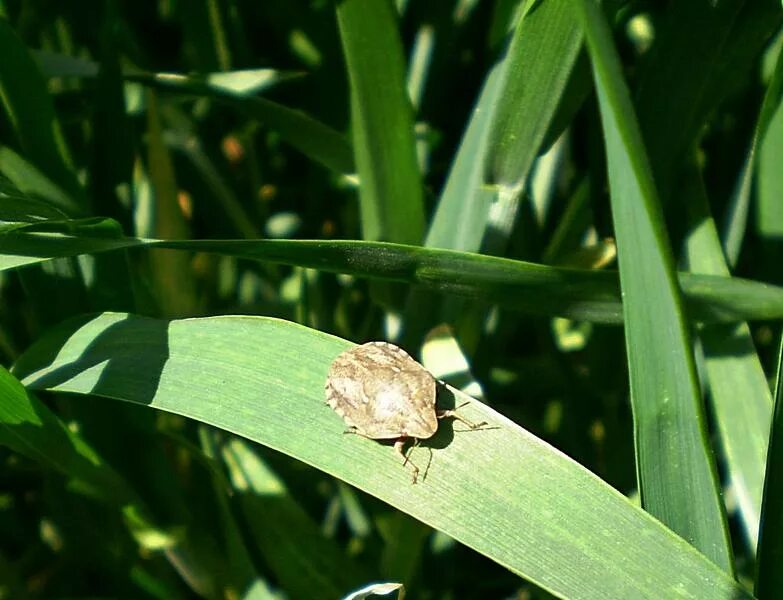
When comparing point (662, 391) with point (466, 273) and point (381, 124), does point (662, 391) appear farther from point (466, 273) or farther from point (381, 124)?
point (381, 124)

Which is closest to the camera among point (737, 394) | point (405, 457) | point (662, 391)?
point (662, 391)

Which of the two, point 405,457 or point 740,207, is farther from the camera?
point 740,207

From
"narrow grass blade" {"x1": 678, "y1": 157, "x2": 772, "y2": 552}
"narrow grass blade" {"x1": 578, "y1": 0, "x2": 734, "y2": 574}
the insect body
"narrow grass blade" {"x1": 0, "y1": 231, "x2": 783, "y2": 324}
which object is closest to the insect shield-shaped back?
the insect body

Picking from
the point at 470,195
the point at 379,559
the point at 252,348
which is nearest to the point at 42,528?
the point at 379,559

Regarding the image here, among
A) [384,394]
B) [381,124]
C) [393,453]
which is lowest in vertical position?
[384,394]

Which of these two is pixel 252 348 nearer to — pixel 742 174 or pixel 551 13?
pixel 551 13

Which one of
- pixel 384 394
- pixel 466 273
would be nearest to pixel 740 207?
pixel 466 273

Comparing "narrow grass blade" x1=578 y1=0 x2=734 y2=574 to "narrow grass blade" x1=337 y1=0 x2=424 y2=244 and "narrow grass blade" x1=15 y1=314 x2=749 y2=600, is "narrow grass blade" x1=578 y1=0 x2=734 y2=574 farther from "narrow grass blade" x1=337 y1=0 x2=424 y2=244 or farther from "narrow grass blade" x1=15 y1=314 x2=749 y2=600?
"narrow grass blade" x1=337 y1=0 x2=424 y2=244
